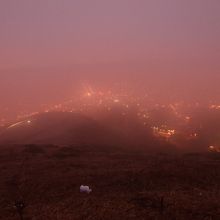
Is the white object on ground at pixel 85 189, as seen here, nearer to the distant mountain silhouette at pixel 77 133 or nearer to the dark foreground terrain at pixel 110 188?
the dark foreground terrain at pixel 110 188

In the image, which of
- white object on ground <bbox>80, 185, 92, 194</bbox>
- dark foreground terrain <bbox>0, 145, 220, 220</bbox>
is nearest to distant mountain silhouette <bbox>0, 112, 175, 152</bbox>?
dark foreground terrain <bbox>0, 145, 220, 220</bbox>

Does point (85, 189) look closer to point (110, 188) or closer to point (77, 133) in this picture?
point (110, 188)

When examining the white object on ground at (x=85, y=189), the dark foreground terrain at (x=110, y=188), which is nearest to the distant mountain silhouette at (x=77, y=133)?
the dark foreground terrain at (x=110, y=188)

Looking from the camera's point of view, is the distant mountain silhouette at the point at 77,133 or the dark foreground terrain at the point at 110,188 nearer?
the dark foreground terrain at the point at 110,188

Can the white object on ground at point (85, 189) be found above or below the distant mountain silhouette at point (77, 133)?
below

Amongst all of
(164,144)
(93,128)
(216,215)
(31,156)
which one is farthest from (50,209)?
(93,128)

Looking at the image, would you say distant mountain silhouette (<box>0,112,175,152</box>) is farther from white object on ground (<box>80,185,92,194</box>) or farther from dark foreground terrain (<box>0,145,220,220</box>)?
white object on ground (<box>80,185,92,194</box>)

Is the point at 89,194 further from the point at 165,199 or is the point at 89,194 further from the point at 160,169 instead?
the point at 160,169

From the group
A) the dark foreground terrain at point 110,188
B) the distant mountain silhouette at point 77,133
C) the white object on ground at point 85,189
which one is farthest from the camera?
the distant mountain silhouette at point 77,133
